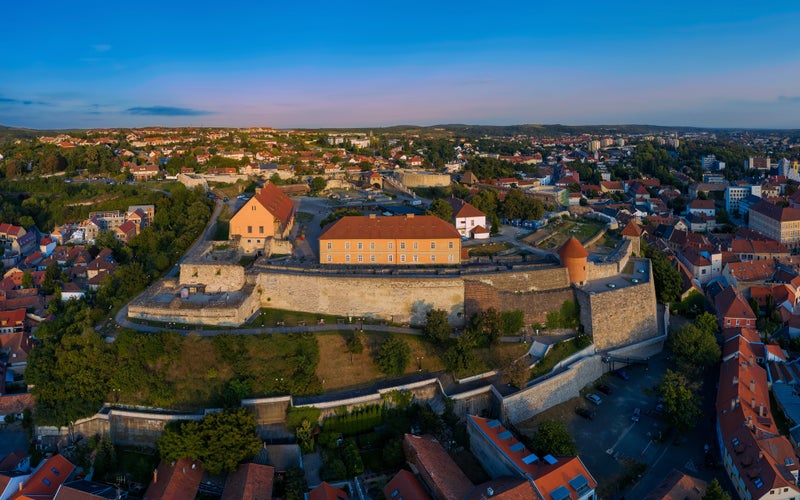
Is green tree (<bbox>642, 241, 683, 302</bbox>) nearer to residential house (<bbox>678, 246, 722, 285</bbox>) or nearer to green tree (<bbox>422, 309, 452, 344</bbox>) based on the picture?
residential house (<bbox>678, 246, 722, 285</bbox>)

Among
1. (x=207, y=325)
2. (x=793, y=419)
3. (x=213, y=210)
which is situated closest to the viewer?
(x=793, y=419)

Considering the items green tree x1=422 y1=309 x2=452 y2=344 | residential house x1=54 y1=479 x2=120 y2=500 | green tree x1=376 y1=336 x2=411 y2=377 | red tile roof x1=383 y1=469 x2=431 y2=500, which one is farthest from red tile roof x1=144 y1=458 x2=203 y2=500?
green tree x1=422 y1=309 x2=452 y2=344

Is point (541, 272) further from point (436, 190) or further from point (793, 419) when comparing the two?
point (436, 190)

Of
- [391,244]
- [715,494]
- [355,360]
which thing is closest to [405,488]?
[355,360]

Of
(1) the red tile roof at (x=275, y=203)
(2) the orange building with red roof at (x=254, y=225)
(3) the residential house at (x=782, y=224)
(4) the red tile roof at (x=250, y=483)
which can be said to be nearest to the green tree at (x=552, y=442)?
(4) the red tile roof at (x=250, y=483)

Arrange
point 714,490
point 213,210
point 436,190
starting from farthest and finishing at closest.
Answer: point 436,190, point 213,210, point 714,490

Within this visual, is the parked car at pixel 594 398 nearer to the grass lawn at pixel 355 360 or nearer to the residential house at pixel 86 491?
the grass lawn at pixel 355 360

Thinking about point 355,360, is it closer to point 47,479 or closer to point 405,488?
point 405,488

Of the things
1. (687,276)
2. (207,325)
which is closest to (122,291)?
(207,325)
